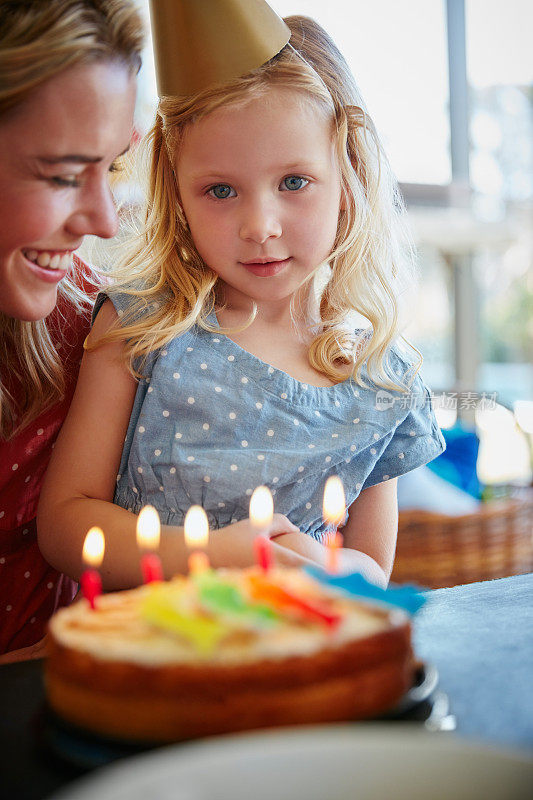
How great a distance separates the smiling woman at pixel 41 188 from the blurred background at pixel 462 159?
2.70m

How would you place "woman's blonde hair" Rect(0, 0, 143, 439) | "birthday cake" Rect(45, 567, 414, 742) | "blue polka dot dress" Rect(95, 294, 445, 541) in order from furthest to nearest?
"blue polka dot dress" Rect(95, 294, 445, 541), "woman's blonde hair" Rect(0, 0, 143, 439), "birthday cake" Rect(45, 567, 414, 742)

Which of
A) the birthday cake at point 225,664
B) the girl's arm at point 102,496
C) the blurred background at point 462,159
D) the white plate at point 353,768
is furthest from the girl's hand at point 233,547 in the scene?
the blurred background at point 462,159

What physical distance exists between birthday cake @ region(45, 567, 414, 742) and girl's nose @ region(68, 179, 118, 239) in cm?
58

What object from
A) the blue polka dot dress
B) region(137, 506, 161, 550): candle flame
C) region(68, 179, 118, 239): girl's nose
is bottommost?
the blue polka dot dress

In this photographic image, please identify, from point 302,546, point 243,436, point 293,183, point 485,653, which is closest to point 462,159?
point 293,183

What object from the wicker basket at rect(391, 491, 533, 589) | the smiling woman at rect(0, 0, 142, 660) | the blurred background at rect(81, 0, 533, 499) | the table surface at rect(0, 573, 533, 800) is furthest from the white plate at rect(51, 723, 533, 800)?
the blurred background at rect(81, 0, 533, 499)

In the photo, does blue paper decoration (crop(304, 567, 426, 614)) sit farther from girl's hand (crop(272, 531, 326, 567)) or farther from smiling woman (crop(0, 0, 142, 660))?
smiling woman (crop(0, 0, 142, 660))

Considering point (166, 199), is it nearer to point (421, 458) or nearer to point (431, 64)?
point (421, 458)

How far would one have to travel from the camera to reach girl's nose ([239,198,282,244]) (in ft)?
3.55

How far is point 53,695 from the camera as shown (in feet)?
1.78

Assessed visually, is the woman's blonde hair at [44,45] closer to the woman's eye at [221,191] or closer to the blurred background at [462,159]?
the woman's eye at [221,191]

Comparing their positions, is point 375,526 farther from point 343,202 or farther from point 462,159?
point 462,159

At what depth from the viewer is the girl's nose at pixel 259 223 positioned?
1082 millimetres

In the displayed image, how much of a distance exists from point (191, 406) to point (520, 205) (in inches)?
147
